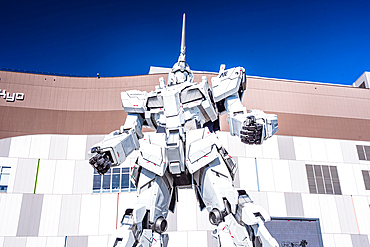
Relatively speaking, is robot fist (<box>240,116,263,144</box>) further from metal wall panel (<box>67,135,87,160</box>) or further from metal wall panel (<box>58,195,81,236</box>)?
metal wall panel (<box>67,135,87,160</box>)

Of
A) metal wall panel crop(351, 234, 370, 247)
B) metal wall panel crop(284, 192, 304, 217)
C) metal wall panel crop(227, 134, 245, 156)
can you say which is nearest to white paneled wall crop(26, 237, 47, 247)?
metal wall panel crop(227, 134, 245, 156)

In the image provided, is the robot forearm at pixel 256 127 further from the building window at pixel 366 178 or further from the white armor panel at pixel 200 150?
the building window at pixel 366 178

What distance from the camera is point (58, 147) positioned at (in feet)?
48.3

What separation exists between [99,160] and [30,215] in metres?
11.7

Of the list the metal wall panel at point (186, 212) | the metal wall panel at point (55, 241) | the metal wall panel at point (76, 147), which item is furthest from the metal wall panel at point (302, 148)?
the metal wall panel at point (55, 241)

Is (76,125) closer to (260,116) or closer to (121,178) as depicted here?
(121,178)

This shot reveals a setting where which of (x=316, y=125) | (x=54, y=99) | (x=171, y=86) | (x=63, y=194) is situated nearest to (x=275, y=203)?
(x=316, y=125)

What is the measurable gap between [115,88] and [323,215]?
12819mm

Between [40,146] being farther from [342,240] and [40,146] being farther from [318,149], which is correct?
[342,240]

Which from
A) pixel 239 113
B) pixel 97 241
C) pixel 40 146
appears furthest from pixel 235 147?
pixel 239 113

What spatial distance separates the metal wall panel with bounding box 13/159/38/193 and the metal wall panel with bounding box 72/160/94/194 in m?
2.00

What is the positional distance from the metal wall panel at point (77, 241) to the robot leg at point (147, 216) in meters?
10.4

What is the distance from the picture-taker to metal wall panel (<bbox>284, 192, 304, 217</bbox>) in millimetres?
14016

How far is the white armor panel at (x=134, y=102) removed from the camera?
484 cm
